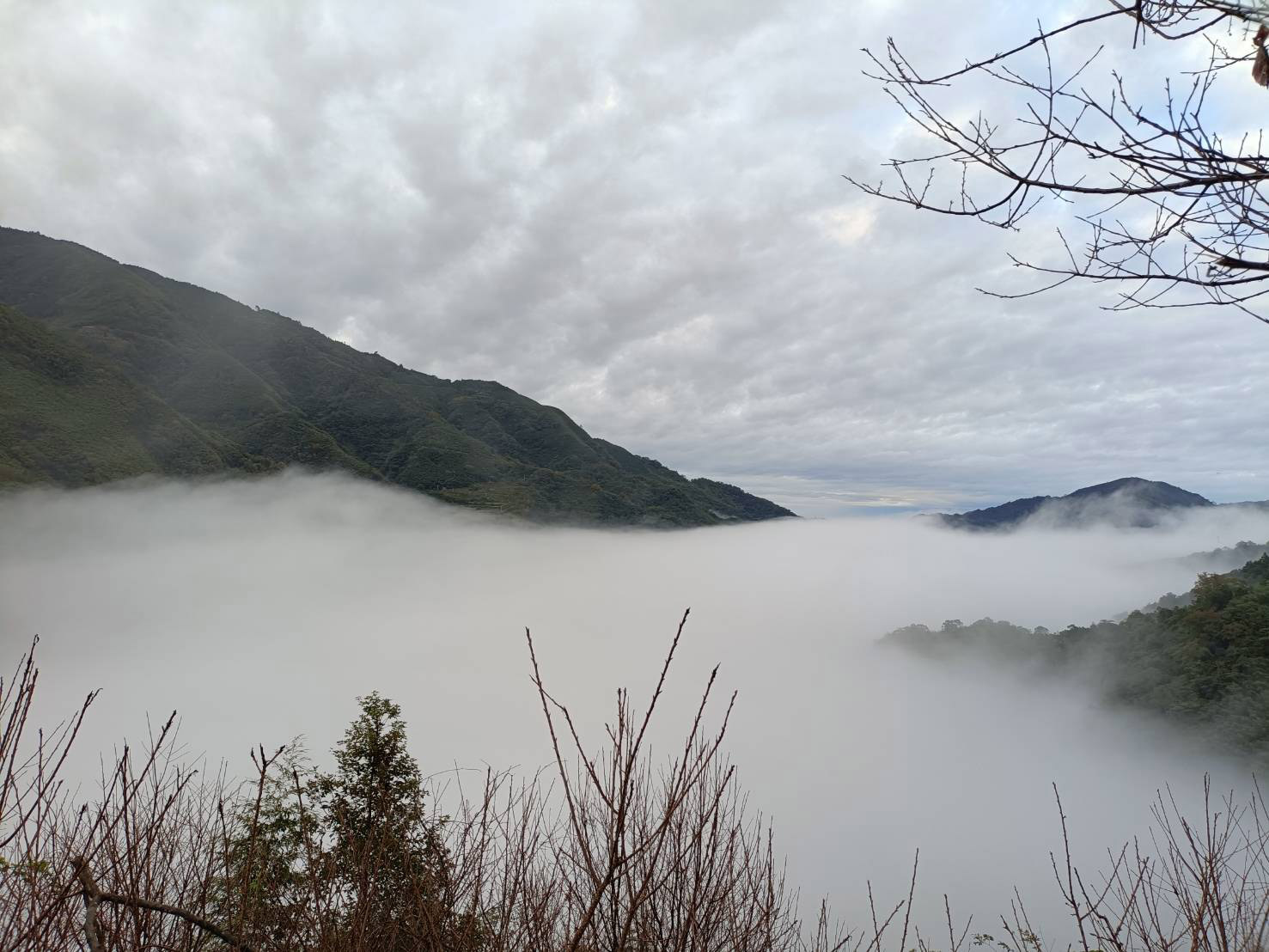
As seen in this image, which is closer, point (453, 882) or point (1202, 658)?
point (453, 882)

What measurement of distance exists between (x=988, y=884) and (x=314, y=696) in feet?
576

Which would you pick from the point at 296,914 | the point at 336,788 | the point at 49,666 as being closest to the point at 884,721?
the point at 336,788

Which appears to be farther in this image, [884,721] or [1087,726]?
[884,721]

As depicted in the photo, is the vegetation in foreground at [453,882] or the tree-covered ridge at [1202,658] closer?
the vegetation in foreground at [453,882]

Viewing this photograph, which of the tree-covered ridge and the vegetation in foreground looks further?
the tree-covered ridge

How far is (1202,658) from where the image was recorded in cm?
5125

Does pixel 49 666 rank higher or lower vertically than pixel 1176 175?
lower

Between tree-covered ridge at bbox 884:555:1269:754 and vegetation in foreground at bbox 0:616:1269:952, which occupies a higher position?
vegetation in foreground at bbox 0:616:1269:952

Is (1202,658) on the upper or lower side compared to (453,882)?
lower

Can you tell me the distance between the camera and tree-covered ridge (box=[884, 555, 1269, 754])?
46719 mm

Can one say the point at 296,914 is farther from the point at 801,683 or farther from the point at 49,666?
the point at 49,666

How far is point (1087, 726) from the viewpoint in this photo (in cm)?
7931

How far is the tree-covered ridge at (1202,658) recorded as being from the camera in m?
46.7

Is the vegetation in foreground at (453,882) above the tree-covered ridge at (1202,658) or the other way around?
above
